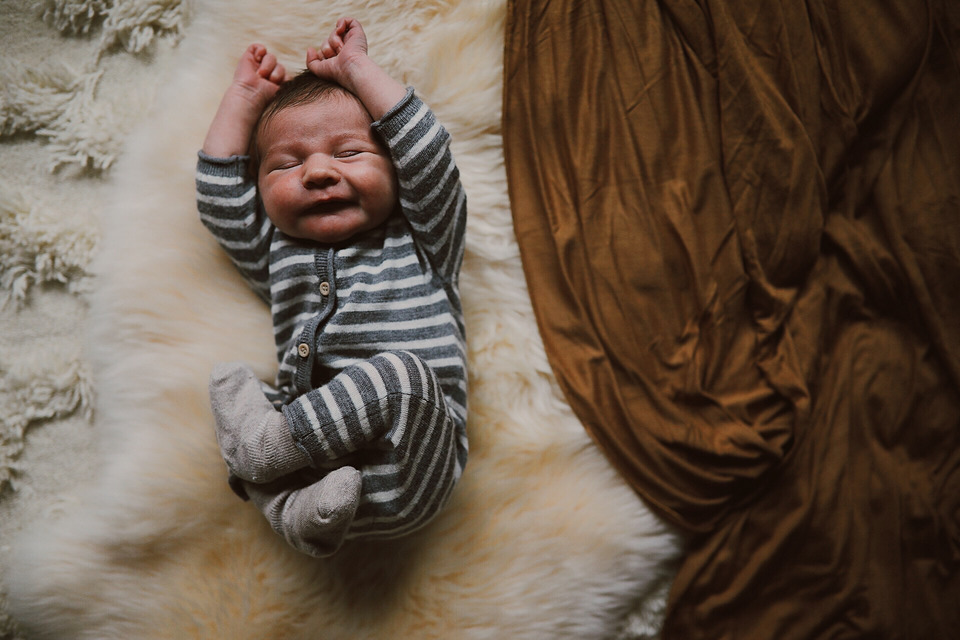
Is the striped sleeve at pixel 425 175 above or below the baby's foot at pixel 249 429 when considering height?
above

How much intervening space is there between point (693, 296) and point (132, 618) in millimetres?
873

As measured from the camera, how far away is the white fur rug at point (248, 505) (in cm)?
82

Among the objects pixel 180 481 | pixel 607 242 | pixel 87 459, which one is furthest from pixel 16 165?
pixel 607 242

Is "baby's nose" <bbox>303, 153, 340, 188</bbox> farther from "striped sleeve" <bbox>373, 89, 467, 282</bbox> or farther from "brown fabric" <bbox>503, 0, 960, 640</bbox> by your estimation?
"brown fabric" <bbox>503, 0, 960, 640</bbox>

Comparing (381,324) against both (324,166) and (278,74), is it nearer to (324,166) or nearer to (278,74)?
(324,166)

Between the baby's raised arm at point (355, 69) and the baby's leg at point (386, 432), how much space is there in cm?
33

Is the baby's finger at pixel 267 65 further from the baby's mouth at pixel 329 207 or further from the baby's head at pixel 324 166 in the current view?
the baby's mouth at pixel 329 207

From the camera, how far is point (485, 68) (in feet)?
3.09

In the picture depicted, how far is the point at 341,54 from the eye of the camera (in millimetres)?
839

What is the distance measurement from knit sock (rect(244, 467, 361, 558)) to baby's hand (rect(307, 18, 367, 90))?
52 cm

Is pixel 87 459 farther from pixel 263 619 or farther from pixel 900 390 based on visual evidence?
pixel 900 390

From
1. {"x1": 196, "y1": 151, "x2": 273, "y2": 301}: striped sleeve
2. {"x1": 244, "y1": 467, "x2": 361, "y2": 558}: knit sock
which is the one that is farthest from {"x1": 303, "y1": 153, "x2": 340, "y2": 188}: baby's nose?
{"x1": 244, "y1": 467, "x2": 361, "y2": 558}: knit sock

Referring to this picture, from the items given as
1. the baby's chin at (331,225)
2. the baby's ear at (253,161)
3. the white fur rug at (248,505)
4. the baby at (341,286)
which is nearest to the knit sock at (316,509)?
the baby at (341,286)

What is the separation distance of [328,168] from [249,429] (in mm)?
332
